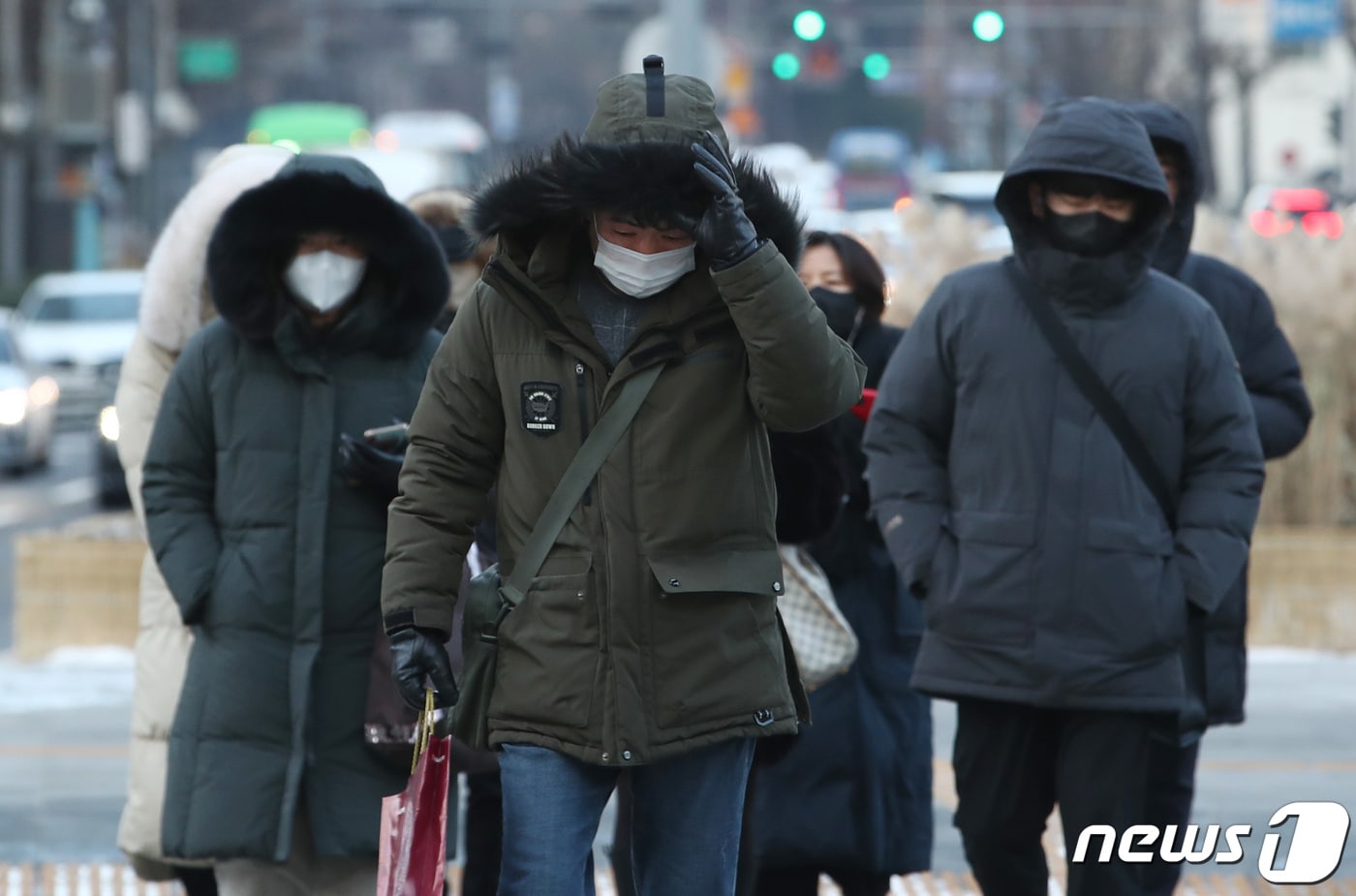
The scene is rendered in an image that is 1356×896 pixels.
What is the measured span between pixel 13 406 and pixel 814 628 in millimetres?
16923

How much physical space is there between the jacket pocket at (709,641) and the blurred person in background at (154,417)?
146 cm

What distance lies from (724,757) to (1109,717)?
1082mm

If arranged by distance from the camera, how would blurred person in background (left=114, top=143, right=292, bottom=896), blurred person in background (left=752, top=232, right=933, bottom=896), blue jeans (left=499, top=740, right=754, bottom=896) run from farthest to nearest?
blurred person in background (left=752, top=232, right=933, bottom=896) < blurred person in background (left=114, top=143, right=292, bottom=896) < blue jeans (left=499, top=740, right=754, bottom=896)

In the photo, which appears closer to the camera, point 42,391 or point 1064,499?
point 1064,499

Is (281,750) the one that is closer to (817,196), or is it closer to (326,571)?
(326,571)

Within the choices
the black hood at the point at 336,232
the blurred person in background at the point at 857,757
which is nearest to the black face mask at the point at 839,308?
the blurred person in background at the point at 857,757

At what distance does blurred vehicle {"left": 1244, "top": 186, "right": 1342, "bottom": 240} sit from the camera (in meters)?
11.9

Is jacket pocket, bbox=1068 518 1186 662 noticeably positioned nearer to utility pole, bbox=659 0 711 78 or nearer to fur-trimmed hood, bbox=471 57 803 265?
fur-trimmed hood, bbox=471 57 803 265

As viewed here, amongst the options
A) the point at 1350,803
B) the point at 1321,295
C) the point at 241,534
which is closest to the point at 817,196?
the point at 1321,295

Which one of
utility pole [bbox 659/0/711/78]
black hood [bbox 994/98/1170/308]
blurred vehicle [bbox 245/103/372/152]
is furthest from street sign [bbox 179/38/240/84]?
black hood [bbox 994/98/1170/308]

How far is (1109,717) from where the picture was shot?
186 inches

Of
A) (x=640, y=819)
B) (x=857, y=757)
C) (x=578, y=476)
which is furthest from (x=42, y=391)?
(x=578, y=476)

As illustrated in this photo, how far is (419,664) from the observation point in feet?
13.0

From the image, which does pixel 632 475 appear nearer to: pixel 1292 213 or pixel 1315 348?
pixel 1315 348
